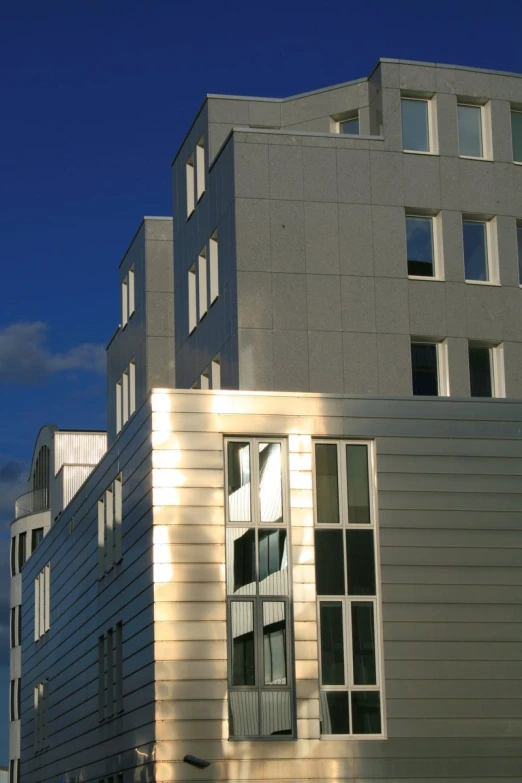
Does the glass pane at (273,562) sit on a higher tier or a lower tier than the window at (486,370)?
lower

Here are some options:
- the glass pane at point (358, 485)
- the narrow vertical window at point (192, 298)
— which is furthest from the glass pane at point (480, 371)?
the narrow vertical window at point (192, 298)

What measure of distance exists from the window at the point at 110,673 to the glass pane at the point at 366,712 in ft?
21.9

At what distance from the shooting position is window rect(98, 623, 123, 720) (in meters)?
36.9

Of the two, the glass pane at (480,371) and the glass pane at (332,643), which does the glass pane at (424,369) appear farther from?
the glass pane at (332,643)

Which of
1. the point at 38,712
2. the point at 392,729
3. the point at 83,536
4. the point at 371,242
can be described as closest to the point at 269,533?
the point at 392,729

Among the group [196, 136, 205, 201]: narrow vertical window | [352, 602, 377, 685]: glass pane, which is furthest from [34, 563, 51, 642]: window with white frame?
[352, 602, 377, 685]: glass pane

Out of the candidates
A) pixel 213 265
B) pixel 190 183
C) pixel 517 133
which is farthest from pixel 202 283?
pixel 517 133

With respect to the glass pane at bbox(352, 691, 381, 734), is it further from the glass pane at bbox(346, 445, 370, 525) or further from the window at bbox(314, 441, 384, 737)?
the glass pane at bbox(346, 445, 370, 525)

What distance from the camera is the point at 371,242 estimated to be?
124ft

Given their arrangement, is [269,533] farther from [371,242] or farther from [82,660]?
[82,660]

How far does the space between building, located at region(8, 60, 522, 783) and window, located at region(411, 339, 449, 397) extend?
6cm

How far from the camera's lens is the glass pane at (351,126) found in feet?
134

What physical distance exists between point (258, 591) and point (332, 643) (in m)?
2.03

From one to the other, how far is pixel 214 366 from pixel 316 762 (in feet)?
38.1
